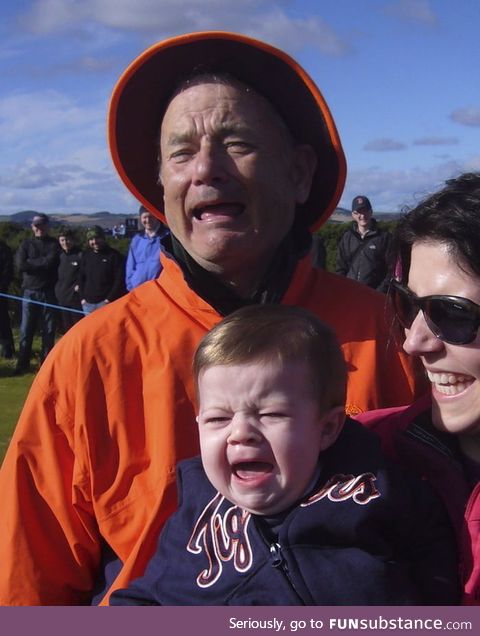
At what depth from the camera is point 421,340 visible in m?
2.07

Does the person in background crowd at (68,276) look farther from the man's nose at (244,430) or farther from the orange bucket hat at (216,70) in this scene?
the man's nose at (244,430)

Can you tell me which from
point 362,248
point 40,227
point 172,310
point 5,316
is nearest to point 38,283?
point 40,227

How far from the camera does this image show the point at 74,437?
2334 millimetres

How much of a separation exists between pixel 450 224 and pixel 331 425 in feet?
1.84

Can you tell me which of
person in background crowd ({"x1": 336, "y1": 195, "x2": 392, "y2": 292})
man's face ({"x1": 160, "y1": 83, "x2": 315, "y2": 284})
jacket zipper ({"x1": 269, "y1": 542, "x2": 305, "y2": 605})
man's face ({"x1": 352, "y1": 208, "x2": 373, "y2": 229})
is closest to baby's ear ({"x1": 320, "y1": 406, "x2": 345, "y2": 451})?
jacket zipper ({"x1": 269, "y1": 542, "x2": 305, "y2": 605})

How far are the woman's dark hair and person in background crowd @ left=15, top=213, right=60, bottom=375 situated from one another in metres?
10.0

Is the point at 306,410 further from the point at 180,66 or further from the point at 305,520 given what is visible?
the point at 180,66

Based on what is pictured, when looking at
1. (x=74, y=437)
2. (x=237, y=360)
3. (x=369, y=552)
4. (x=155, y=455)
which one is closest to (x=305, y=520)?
(x=369, y=552)

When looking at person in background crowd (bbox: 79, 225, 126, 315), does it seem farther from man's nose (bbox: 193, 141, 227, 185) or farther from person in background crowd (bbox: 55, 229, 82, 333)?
man's nose (bbox: 193, 141, 227, 185)

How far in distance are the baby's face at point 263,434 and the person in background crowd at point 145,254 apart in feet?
25.0

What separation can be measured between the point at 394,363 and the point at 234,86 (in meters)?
0.97

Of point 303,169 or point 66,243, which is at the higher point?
point 303,169

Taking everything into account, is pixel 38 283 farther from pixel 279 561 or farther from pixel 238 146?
pixel 279 561

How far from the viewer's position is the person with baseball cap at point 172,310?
7.59 ft
